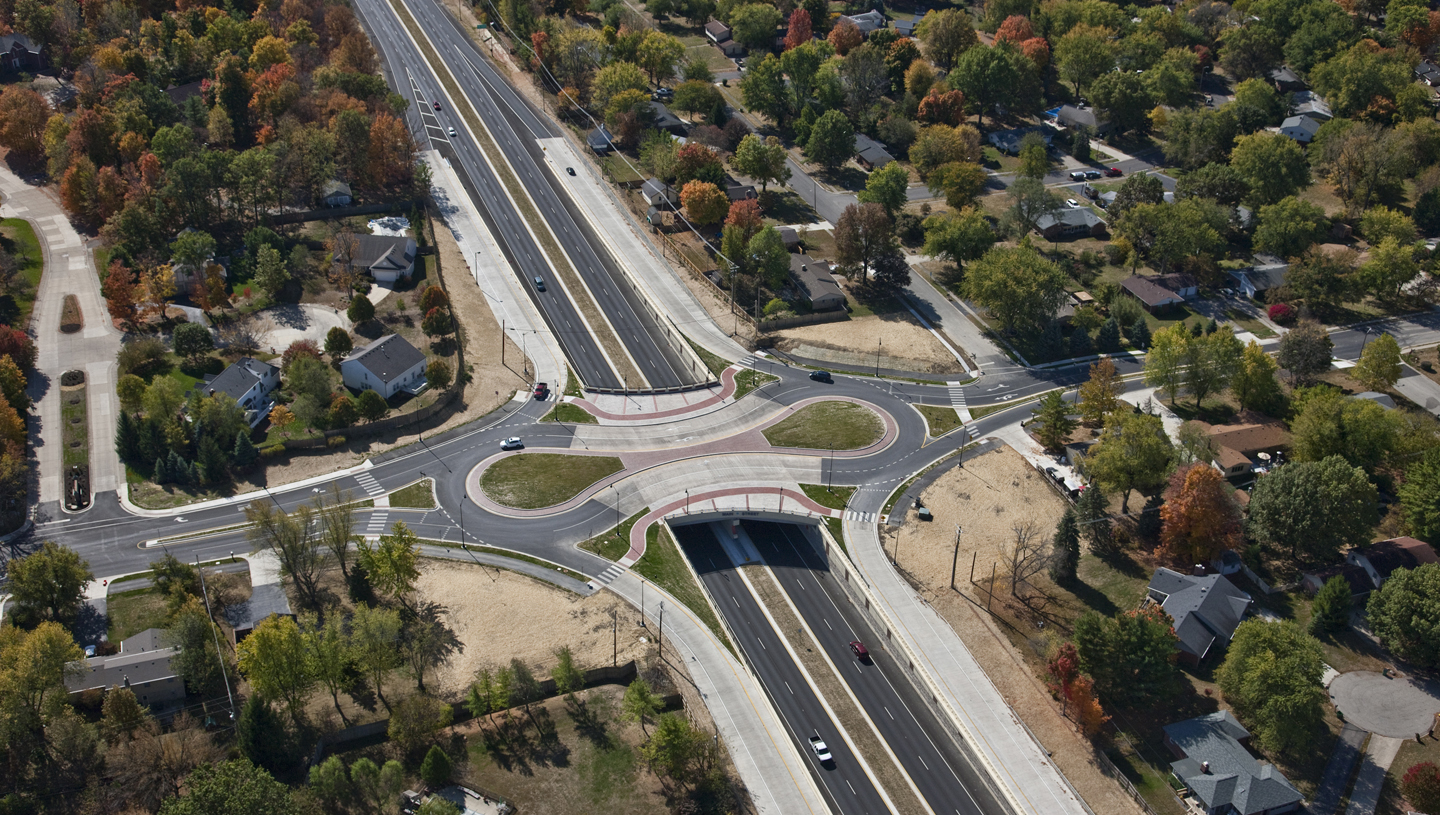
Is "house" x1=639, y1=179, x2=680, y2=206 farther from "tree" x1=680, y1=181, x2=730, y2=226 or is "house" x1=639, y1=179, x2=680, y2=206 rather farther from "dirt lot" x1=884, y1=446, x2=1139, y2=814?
"dirt lot" x1=884, y1=446, x2=1139, y2=814

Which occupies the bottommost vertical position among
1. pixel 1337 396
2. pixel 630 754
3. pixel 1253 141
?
pixel 630 754

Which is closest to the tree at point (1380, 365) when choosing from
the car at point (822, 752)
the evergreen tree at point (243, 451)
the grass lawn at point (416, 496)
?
the car at point (822, 752)

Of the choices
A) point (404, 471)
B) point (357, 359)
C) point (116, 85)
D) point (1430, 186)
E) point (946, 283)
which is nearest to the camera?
point (404, 471)

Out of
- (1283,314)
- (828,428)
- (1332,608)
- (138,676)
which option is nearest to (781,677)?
(828,428)

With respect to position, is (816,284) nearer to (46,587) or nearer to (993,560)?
(993,560)

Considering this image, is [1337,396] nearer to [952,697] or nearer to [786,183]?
[952,697]

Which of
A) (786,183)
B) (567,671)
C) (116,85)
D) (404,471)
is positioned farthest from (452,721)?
(116,85)

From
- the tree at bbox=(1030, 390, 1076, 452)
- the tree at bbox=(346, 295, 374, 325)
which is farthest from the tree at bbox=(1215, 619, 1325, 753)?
the tree at bbox=(346, 295, 374, 325)

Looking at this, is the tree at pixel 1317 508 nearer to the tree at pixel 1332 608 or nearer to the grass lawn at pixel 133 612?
the tree at pixel 1332 608
